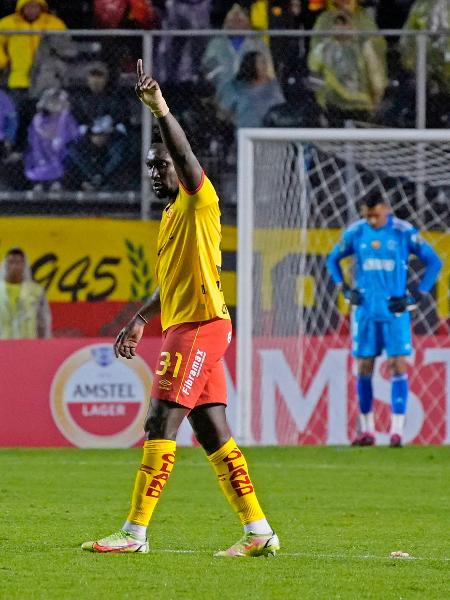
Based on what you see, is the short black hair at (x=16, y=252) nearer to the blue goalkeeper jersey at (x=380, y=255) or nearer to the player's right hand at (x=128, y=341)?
the blue goalkeeper jersey at (x=380, y=255)

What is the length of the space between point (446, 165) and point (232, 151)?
6.79ft

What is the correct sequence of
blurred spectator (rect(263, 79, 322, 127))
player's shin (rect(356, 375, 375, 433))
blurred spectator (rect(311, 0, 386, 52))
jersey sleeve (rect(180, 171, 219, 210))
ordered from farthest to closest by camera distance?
blurred spectator (rect(311, 0, 386, 52))
blurred spectator (rect(263, 79, 322, 127))
player's shin (rect(356, 375, 375, 433))
jersey sleeve (rect(180, 171, 219, 210))

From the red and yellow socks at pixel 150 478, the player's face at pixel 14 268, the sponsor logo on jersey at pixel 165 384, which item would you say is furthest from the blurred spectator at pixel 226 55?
the red and yellow socks at pixel 150 478

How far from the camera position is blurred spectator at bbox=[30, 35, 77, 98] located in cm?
1404

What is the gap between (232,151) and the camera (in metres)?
14.1

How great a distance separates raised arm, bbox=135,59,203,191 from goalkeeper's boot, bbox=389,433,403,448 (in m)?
7.50

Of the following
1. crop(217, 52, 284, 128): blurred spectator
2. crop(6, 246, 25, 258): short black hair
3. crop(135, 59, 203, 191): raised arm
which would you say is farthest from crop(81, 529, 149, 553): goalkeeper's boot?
crop(217, 52, 284, 128): blurred spectator

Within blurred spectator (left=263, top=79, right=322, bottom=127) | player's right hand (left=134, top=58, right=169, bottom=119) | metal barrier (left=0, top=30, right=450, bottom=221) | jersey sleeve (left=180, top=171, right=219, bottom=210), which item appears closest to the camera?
player's right hand (left=134, top=58, right=169, bottom=119)

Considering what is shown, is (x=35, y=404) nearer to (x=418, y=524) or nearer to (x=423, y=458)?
(x=423, y=458)

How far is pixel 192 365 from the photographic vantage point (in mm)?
6277

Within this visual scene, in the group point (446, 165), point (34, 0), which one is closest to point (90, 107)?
point (34, 0)

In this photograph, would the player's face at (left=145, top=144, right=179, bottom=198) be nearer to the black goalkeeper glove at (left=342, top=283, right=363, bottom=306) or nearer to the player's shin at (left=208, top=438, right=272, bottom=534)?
the player's shin at (left=208, top=438, right=272, bottom=534)

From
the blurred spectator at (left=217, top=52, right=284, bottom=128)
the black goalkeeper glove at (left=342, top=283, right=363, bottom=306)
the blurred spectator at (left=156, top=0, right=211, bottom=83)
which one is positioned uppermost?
the blurred spectator at (left=156, top=0, right=211, bottom=83)

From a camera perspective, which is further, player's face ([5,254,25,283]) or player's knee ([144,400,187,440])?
player's face ([5,254,25,283])
